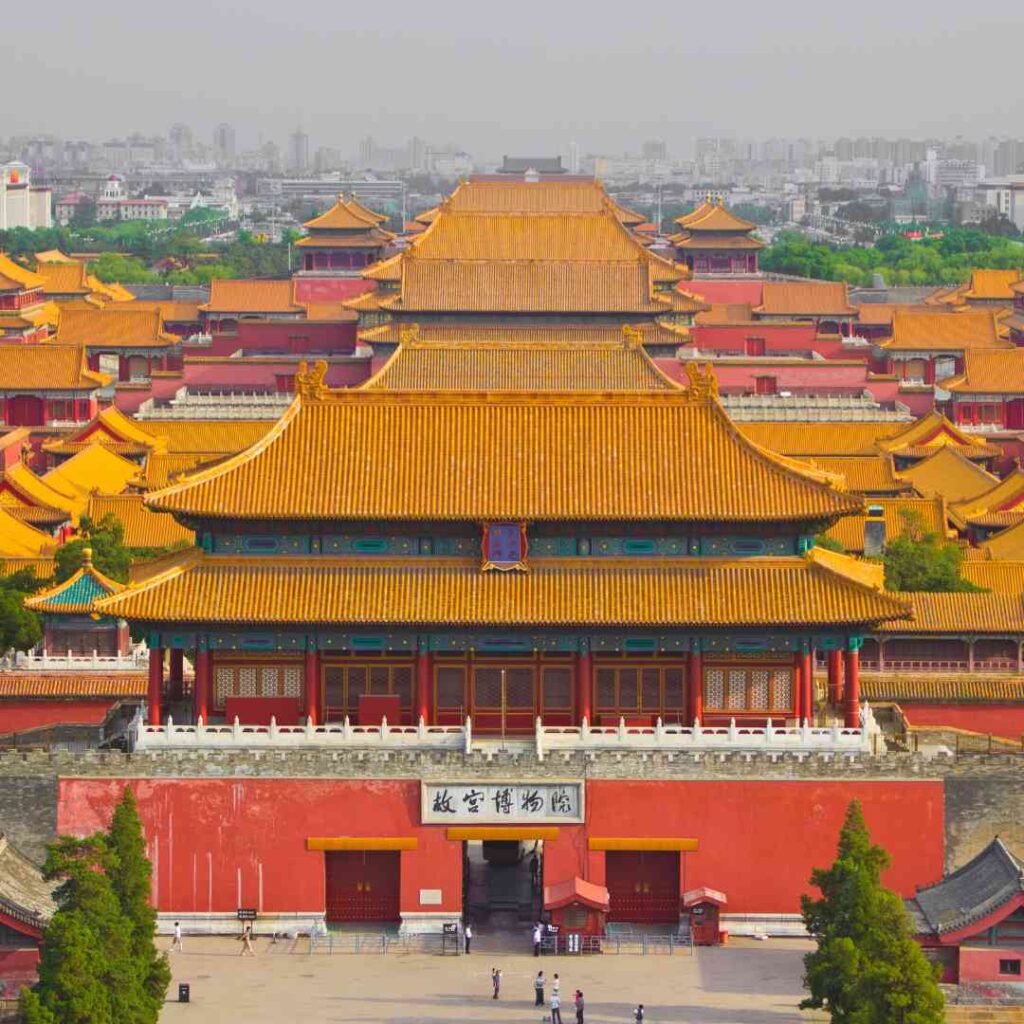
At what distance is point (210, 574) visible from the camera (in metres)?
41.2

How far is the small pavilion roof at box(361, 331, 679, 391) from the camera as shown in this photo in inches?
2319

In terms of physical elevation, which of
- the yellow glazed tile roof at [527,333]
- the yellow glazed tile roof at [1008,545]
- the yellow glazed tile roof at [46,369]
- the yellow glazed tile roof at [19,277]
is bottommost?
the yellow glazed tile roof at [1008,545]

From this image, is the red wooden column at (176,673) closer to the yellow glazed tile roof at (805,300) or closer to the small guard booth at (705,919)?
the small guard booth at (705,919)

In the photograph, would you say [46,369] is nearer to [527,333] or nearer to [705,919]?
[527,333]

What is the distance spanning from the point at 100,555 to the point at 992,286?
6267 centimetres

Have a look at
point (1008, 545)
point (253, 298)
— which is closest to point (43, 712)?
point (1008, 545)

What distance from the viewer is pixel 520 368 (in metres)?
59.0

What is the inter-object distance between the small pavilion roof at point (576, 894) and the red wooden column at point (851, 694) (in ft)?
14.1

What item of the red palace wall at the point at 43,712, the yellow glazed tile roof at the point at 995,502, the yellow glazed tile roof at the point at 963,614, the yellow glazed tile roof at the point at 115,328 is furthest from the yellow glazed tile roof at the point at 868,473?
the yellow glazed tile roof at the point at 115,328

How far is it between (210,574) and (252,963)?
5683 millimetres

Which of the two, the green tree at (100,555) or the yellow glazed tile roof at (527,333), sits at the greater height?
the yellow glazed tile roof at (527,333)

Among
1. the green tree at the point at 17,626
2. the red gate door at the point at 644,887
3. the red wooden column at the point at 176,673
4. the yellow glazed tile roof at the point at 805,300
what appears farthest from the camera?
the yellow glazed tile roof at the point at 805,300

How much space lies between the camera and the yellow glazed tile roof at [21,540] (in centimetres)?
5856

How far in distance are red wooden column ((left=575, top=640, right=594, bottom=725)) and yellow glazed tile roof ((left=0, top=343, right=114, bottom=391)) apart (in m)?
43.7
